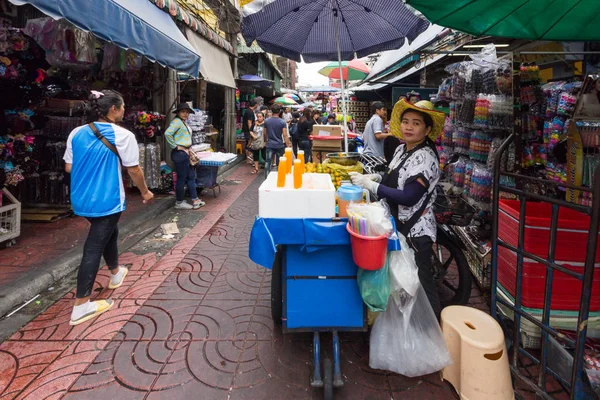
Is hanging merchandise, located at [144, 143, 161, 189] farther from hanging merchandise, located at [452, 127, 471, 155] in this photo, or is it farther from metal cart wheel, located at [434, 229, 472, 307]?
A: metal cart wheel, located at [434, 229, 472, 307]

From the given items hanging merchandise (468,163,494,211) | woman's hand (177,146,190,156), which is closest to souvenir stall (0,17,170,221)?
woman's hand (177,146,190,156)

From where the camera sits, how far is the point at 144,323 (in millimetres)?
3285

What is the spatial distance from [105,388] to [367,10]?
4.69 m

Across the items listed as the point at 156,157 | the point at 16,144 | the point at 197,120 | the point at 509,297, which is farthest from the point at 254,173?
the point at 509,297

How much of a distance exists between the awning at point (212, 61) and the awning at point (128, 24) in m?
2.09

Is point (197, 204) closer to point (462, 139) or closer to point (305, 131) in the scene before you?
point (462, 139)

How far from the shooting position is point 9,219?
4797mm

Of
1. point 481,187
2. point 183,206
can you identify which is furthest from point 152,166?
point 481,187

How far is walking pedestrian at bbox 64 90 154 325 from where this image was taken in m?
3.27

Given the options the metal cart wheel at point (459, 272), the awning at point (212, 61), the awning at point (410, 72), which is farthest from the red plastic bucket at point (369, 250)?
the awning at point (212, 61)

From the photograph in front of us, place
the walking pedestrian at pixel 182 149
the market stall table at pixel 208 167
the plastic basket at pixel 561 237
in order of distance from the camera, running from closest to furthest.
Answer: the plastic basket at pixel 561 237, the walking pedestrian at pixel 182 149, the market stall table at pixel 208 167

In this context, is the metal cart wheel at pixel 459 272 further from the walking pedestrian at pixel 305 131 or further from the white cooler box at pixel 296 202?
the walking pedestrian at pixel 305 131

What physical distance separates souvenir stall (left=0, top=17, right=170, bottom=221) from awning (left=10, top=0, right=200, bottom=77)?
1.35 meters

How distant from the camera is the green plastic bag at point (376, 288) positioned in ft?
7.80
